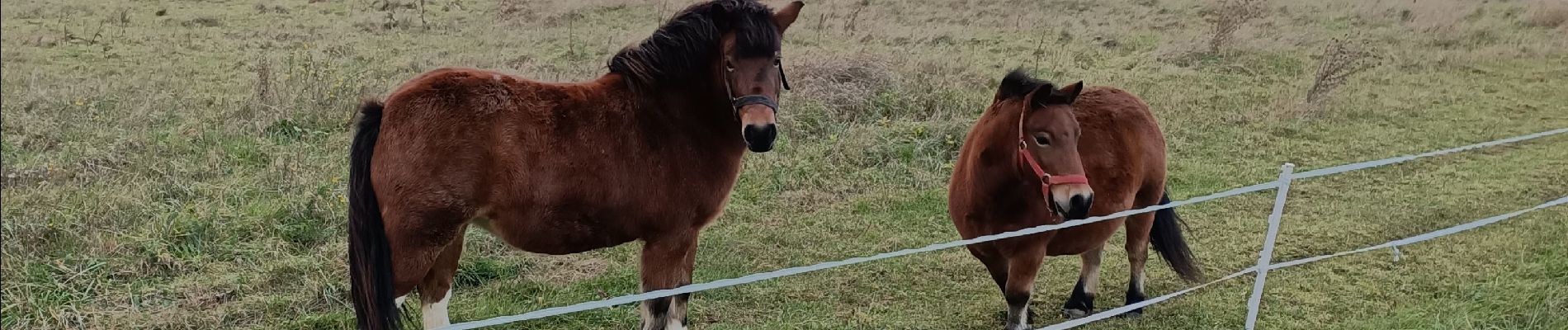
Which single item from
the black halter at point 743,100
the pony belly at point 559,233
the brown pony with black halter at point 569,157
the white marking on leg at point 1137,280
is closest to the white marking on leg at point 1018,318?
the white marking on leg at point 1137,280

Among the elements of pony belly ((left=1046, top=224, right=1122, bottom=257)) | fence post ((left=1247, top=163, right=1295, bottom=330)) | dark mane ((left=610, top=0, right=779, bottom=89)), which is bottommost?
pony belly ((left=1046, top=224, right=1122, bottom=257))

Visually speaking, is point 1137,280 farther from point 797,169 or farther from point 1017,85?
point 797,169

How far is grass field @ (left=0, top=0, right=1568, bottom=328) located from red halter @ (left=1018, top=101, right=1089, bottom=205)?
99cm

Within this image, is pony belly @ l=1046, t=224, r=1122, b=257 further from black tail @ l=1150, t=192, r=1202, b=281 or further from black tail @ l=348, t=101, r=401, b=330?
black tail @ l=348, t=101, r=401, b=330

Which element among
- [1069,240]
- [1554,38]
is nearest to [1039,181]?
[1069,240]

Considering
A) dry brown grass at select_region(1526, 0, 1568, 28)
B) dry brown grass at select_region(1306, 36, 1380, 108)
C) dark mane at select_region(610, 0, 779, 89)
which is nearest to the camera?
dark mane at select_region(610, 0, 779, 89)

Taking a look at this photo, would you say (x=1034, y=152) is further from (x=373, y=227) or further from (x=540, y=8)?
(x=540, y=8)

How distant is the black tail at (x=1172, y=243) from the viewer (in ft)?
14.2

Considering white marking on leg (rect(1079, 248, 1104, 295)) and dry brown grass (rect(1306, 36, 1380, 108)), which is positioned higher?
white marking on leg (rect(1079, 248, 1104, 295))

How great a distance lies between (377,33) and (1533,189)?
33.3ft

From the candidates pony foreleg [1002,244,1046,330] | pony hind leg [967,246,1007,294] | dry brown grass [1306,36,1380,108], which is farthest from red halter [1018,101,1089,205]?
dry brown grass [1306,36,1380,108]

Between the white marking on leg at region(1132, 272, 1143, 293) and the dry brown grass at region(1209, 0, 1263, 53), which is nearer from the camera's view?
the white marking on leg at region(1132, 272, 1143, 293)

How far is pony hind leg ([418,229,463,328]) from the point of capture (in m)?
3.29

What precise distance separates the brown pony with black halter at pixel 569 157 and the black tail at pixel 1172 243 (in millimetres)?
2117
